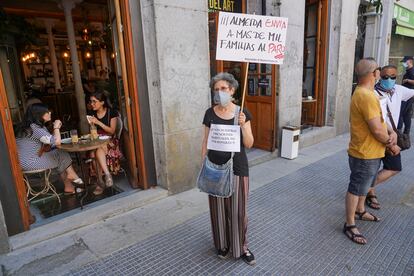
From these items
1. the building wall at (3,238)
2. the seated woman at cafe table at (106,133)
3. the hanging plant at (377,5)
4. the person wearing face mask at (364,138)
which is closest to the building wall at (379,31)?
the hanging plant at (377,5)

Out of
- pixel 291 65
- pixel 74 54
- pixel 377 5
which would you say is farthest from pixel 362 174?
pixel 74 54

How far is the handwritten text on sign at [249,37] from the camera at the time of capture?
285 cm

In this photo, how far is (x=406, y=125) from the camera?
445 centimetres

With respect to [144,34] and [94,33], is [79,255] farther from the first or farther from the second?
[94,33]

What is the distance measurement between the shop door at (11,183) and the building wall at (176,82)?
167 cm

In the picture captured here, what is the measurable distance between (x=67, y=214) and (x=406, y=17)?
41.0 feet

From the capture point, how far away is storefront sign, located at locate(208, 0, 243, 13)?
5492mm

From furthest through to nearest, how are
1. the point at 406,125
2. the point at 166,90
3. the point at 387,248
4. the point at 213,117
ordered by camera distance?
the point at 406,125
the point at 166,90
the point at 387,248
the point at 213,117

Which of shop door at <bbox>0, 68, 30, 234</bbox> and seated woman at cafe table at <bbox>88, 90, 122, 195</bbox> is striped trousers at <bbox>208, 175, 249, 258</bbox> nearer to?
shop door at <bbox>0, 68, 30, 234</bbox>

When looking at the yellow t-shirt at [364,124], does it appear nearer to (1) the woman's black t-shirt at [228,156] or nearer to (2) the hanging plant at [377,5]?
(1) the woman's black t-shirt at [228,156]

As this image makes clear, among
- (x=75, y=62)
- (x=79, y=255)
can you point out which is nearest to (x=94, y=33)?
(x=75, y=62)

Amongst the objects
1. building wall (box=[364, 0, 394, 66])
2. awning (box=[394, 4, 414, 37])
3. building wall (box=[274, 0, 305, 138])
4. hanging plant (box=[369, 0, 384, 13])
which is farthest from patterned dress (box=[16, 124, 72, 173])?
awning (box=[394, 4, 414, 37])

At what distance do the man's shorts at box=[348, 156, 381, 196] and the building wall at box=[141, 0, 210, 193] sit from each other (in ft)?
7.19

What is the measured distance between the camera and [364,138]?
2.92 meters
